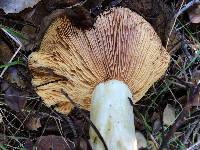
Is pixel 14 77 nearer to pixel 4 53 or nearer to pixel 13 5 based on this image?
pixel 4 53

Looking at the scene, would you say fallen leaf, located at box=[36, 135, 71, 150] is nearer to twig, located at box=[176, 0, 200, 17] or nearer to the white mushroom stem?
the white mushroom stem

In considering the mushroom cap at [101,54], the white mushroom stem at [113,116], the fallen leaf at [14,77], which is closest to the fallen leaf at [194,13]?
the mushroom cap at [101,54]

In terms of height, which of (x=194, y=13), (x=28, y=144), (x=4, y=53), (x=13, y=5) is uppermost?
(x=13, y=5)

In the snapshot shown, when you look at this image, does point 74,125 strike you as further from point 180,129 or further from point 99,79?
point 180,129

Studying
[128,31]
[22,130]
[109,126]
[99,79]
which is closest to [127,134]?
[109,126]

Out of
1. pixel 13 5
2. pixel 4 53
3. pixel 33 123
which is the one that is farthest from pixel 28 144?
pixel 13 5

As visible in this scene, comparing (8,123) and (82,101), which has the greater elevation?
(82,101)
